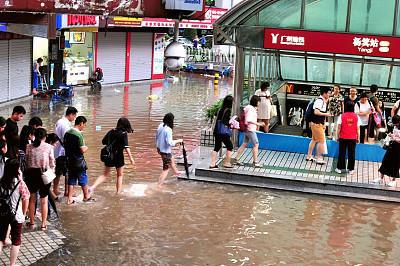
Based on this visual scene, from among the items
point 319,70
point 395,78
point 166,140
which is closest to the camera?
point 166,140

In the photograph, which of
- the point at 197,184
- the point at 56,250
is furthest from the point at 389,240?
the point at 56,250

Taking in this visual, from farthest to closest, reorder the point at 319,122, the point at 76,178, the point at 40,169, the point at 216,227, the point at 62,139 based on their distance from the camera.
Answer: the point at 319,122
the point at 62,139
the point at 76,178
the point at 216,227
the point at 40,169

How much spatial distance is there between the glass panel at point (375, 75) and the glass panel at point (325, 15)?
4.81m

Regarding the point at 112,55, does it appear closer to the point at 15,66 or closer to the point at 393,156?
the point at 15,66

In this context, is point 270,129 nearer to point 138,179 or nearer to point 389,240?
point 138,179

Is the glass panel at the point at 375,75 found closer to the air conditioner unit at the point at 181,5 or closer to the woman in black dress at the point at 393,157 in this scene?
the woman in black dress at the point at 393,157

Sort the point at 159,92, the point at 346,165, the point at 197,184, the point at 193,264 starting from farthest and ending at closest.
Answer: the point at 159,92 → the point at 346,165 → the point at 197,184 → the point at 193,264

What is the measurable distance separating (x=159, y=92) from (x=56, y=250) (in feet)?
72.8

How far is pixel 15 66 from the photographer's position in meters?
24.9

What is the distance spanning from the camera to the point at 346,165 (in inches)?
592

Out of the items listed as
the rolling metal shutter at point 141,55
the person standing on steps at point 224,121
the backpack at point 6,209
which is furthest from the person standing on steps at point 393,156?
the rolling metal shutter at point 141,55

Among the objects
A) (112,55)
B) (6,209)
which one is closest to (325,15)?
(6,209)

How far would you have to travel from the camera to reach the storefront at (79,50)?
28.7 meters

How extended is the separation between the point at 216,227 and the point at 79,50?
2223cm
